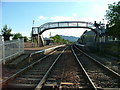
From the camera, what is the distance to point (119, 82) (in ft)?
21.0

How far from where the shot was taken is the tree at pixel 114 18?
1584 cm

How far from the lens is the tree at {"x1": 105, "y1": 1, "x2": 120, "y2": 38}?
15844 millimetres

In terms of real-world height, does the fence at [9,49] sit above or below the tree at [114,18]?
below

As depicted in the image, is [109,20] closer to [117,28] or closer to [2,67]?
[117,28]

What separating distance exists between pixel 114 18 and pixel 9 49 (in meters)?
11.4

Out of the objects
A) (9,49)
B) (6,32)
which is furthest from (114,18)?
(6,32)

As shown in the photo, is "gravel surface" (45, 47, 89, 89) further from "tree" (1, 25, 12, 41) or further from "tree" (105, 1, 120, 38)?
"tree" (1, 25, 12, 41)

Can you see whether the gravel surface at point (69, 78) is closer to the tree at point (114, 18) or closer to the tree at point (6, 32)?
the tree at point (114, 18)

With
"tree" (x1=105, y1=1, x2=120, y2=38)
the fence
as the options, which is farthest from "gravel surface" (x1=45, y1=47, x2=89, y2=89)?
"tree" (x1=105, y1=1, x2=120, y2=38)

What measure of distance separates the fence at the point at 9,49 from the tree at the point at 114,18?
994cm

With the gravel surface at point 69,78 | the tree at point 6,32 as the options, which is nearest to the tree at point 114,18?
the gravel surface at point 69,78

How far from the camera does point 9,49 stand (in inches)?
439

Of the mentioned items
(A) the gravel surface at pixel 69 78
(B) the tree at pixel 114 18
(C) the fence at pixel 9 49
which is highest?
(B) the tree at pixel 114 18

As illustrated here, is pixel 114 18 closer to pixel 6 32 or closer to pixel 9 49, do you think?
pixel 9 49
